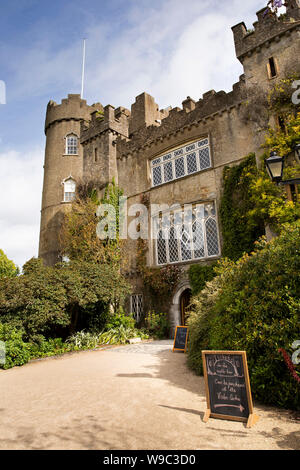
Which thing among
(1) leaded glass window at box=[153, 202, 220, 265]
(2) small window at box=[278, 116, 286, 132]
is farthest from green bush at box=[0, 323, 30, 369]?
(2) small window at box=[278, 116, 286, 132]

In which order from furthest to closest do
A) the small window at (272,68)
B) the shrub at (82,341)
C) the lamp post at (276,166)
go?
the small window at (272,68) → the shrub at (82,341) → the lamp post at (276,166)

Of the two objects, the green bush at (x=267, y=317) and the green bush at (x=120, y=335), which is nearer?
the green bush at (x=267, y=317)

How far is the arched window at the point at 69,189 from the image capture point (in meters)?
20.8

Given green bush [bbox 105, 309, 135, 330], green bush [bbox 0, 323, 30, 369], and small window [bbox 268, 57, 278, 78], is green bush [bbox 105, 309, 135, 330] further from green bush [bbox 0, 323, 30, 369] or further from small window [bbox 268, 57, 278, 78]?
small window [bbox 268, 57, 278, 78]

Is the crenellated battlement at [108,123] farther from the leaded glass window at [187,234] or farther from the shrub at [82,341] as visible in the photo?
the shrub at [82,341]

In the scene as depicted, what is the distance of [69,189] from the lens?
69.1 ft

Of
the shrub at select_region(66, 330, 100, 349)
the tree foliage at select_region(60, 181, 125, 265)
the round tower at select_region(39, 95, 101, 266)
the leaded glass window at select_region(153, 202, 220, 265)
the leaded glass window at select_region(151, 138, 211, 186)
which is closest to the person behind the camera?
the shrub at select_region(66, 330, 100, 349)

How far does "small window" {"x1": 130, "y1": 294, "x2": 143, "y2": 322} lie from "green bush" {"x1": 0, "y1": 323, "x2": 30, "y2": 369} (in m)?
6.82

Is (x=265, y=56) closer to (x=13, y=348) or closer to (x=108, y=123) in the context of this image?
(x=108, y=123)

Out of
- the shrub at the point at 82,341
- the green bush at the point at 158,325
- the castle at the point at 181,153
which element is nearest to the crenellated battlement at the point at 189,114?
the castle at the point at 181,153

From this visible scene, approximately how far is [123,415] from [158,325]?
9.88m

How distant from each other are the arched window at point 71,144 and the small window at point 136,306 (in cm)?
1189

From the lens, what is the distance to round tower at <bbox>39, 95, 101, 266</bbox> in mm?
20195

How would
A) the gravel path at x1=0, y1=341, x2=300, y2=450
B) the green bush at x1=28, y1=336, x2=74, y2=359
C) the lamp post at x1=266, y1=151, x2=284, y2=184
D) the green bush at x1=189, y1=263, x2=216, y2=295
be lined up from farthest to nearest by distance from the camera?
the green bush at x1=189, y1=263, x2=216, y2=295 < the green bush at x1=28, y1=336, x2=74, y2=359 < the lamp post at x1=266, y1=151, x2=284, y2=184 < the gravel path at x1=0, y1=341, x2=300, y2=450
